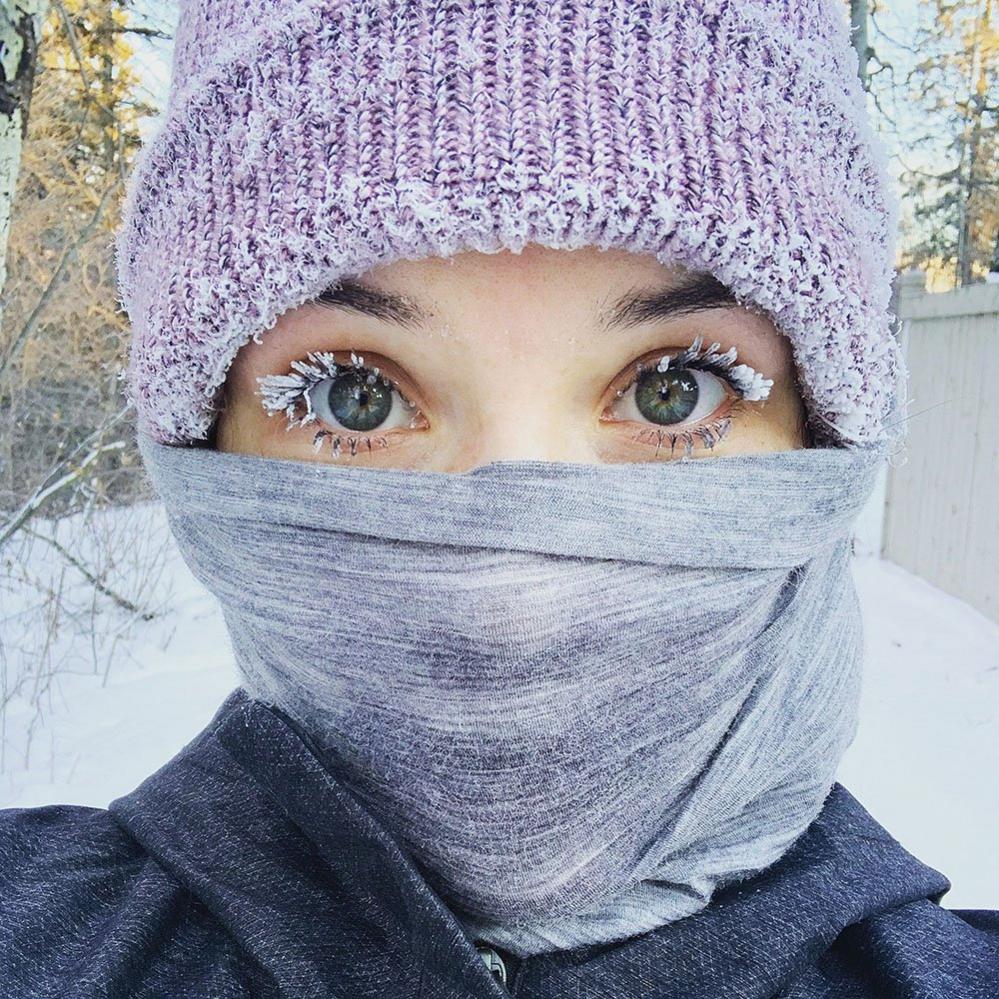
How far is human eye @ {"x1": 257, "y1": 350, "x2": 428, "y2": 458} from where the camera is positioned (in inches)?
33.9

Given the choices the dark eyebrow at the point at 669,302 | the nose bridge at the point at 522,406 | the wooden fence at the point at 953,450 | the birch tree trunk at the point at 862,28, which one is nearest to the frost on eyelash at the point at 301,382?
the nose bridge at the point at 522,406

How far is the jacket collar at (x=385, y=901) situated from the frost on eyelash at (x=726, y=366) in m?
0.53

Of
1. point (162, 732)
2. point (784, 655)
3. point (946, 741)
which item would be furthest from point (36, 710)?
point (946, 741)

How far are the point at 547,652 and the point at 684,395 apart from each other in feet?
1.10

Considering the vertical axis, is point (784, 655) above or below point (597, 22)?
below

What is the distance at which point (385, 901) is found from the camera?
0.79 metres

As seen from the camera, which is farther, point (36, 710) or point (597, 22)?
point (36, 710)

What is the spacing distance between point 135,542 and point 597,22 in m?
4.61

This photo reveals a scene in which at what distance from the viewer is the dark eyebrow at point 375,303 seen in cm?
76

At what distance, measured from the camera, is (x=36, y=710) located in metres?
3.20

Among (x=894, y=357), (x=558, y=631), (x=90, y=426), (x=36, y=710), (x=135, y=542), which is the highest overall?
(x=894, y=357)

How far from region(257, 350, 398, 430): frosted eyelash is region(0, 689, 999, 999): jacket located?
335 mm

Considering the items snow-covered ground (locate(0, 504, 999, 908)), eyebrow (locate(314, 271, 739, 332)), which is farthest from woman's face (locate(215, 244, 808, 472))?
snow-covered ground (locate(0, 504, 999, 908))

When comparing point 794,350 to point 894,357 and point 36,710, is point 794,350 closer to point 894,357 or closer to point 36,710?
point 894,357
